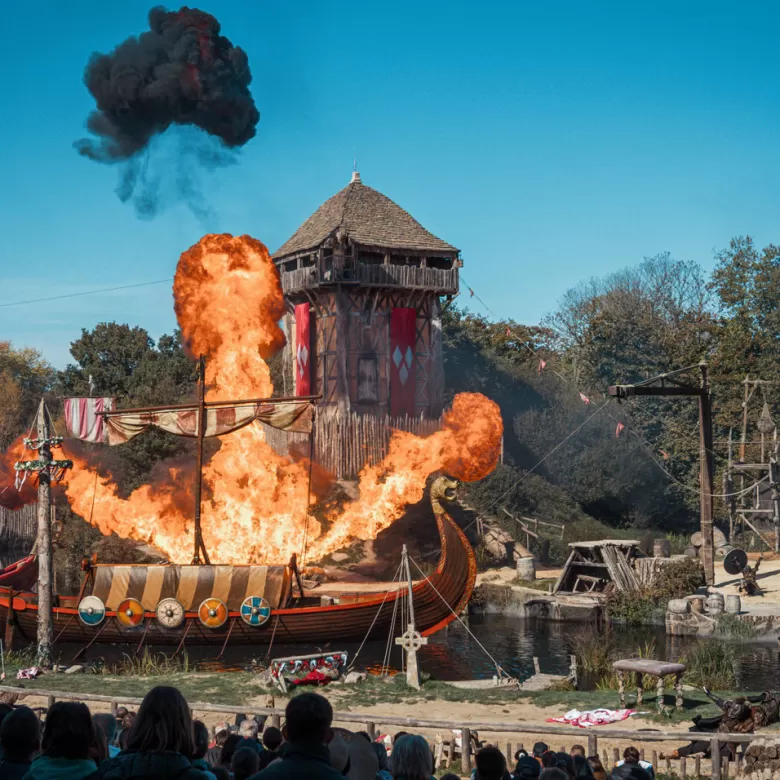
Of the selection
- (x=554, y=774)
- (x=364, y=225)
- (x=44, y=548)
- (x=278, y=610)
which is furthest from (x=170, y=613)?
(x=364, y=225)

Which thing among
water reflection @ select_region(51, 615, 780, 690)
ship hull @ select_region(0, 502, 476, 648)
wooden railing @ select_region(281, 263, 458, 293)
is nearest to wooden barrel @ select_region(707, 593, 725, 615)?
water reflection @ select_region(51, 615, 780, 690)

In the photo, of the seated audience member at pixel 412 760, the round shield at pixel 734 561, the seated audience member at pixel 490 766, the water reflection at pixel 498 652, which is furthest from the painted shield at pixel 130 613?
the seated audience member at pixel 490 766

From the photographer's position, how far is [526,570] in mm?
37375

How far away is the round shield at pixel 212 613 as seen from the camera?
26.1 metres

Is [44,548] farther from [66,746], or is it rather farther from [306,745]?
[306,745]

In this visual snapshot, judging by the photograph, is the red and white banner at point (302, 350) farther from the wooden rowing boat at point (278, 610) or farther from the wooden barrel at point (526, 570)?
the wooden rowing boat at point (278, 610)

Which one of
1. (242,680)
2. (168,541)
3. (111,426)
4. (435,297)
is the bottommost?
(242,680)

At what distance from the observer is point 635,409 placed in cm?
5459

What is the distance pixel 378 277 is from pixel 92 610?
83.3 ft

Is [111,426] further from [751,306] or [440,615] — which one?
[751,306]

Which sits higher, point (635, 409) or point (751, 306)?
point (751, 306)

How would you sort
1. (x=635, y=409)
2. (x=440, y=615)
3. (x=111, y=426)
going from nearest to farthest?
(x=440, y=615) → (x=111, y=426) → (x=635, y=409)

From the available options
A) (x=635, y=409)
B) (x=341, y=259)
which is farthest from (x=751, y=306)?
(x=341, y=259)

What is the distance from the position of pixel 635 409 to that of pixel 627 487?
571cm
